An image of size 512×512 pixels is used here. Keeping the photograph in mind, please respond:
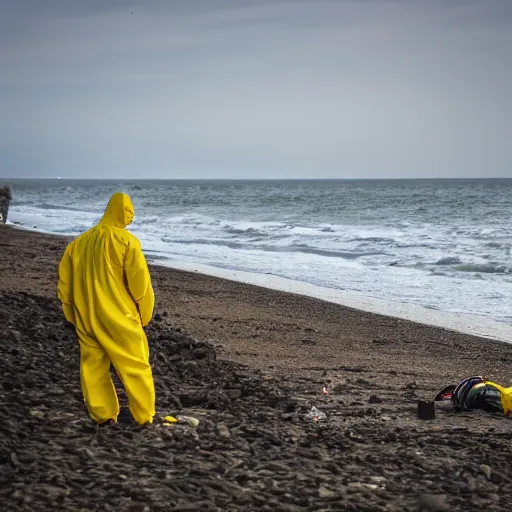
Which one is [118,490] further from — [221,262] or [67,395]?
[221,262]

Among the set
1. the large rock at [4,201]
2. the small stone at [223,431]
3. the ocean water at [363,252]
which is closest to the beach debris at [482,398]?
the small stone at [223,431]

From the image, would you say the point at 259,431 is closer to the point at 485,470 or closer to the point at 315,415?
the point at 315,415

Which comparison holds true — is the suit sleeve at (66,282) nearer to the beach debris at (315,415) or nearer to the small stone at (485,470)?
the beach debris at (315,415)

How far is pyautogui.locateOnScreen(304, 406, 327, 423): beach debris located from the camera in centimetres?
573

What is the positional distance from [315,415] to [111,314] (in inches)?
68.8

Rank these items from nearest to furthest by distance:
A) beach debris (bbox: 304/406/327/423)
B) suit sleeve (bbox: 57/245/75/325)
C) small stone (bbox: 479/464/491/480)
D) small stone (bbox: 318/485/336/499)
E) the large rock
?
1. small stone (bbox: 318/485/336/499)
2. small stone (bbox: 479/464/491/480)
3. suit sleeve (bbox: 57/245/75/325)
4. beach debris (bbox: 304/406/327/423)
5. the large rock

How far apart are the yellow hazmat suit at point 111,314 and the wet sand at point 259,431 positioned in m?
0.21

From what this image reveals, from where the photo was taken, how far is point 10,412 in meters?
5.10

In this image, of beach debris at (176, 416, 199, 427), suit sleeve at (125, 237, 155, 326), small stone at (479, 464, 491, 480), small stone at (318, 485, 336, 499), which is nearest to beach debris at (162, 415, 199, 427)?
beach debris at (176, 416, 199, 427)

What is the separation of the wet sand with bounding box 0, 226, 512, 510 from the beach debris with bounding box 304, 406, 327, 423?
0.06m

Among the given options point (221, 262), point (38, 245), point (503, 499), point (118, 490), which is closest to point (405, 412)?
point (503, 499)

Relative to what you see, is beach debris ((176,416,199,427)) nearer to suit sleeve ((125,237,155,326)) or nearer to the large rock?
suit sleeve ((125,237,155,326))

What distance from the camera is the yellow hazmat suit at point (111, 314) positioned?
505 cm

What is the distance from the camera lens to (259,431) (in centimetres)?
515
